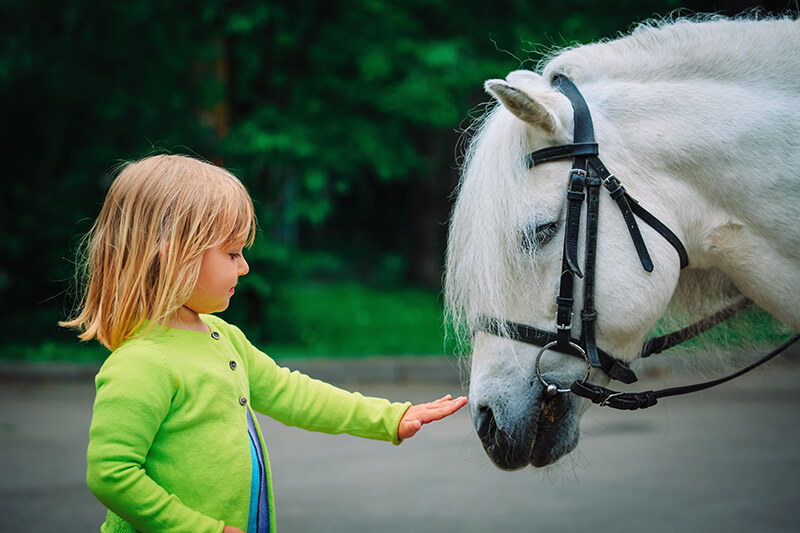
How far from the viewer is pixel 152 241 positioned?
1588 millimetres

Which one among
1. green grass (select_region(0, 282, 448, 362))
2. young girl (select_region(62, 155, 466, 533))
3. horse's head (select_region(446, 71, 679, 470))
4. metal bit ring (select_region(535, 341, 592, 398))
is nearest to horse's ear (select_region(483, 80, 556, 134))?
horse's head (select_region(446, 71, 679, 470))

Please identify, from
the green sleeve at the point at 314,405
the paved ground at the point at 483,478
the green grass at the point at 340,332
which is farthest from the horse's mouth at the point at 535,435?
the green grass at the point at 340,332

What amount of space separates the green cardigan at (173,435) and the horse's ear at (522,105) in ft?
2.89

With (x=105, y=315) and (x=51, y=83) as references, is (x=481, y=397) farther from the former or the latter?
(x=51, y=83)

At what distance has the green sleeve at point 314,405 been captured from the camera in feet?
6.05

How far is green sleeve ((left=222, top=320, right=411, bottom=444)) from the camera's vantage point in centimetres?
184

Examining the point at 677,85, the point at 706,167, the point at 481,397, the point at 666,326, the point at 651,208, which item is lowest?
the point at 481,397

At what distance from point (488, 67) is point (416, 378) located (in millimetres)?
3315

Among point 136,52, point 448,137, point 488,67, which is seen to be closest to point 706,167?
point 488,67

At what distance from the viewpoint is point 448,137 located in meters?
14.1

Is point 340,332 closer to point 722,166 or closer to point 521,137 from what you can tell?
point 521,137

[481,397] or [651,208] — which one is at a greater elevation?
[651,208]

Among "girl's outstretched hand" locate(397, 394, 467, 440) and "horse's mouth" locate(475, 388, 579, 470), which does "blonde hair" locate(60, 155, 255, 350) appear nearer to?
"girl's outstretched hand" locate(397, 394, 467, 440)

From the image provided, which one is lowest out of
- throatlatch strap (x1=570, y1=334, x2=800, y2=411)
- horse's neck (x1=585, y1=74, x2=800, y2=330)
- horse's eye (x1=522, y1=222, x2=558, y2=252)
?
throatlatch strap (x1=570, y1=334, x2=800, y2=411)
